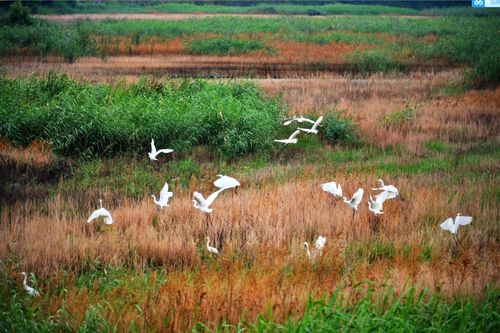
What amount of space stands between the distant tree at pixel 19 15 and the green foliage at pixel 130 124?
25.6 m

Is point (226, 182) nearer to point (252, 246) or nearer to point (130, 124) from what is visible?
point (252, 246)

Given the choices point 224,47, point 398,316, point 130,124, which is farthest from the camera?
point 224,47

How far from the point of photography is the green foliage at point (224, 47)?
31.2 meters

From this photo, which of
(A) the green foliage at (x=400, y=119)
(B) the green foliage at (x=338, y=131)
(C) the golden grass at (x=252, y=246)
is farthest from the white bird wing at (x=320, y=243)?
(A) the green foliage at (x=400, y=119)

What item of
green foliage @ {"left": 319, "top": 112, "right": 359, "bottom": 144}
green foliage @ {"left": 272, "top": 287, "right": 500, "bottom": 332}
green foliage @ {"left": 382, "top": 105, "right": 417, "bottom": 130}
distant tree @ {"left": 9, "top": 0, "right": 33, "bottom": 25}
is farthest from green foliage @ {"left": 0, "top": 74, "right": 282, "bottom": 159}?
distant tree @ {"left": 9, "top": 0, "right": 33, "bottom": 25}

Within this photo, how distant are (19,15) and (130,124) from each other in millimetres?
28802

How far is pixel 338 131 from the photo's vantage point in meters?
12.2

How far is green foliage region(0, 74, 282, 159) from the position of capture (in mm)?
10586

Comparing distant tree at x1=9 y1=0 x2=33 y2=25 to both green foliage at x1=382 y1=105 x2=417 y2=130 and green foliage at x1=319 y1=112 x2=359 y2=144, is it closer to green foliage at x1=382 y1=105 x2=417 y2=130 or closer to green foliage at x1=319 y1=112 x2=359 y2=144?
green foliage at x1=382 y1=105 x2=417 y2=130

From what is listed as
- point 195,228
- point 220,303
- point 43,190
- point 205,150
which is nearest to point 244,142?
point 205,150

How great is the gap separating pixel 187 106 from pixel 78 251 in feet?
22.7

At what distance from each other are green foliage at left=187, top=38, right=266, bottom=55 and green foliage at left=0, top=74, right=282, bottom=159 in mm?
18961

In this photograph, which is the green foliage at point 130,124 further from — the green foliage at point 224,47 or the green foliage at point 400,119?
the green foliage at point 224,47

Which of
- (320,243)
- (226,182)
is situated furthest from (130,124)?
(320,243)
